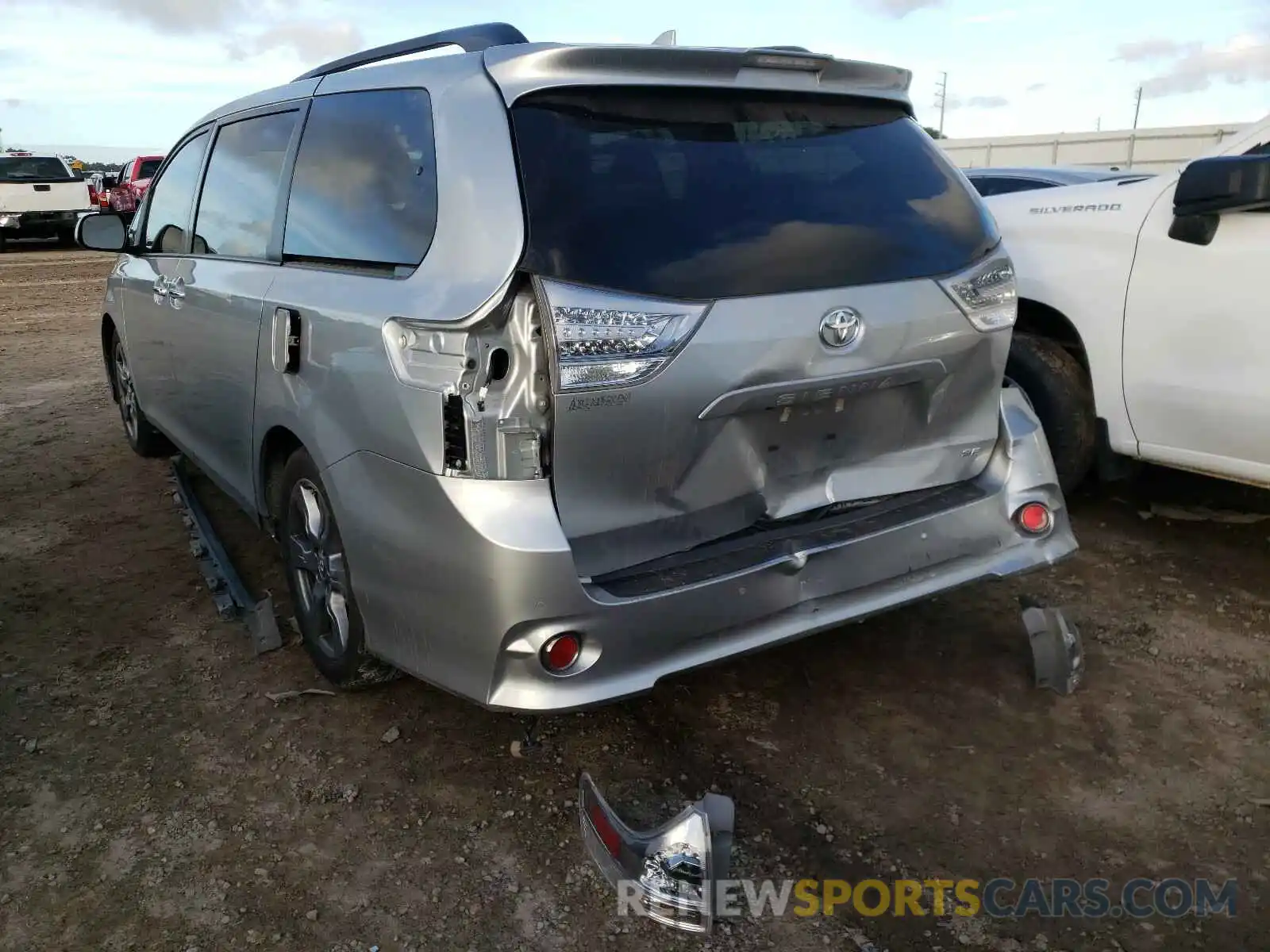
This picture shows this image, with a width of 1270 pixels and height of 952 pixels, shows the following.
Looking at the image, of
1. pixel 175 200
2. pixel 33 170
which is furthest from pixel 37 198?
pixel 175 200

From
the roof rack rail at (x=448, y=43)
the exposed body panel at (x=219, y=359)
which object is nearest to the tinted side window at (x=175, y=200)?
the exposed body panel at (x=219, y=359)

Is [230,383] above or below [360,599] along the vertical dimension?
above

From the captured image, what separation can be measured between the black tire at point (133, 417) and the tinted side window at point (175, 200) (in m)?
0.85

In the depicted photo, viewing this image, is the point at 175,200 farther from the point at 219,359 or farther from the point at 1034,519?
the point at 1034,519

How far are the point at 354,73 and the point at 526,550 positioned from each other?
5.82ft

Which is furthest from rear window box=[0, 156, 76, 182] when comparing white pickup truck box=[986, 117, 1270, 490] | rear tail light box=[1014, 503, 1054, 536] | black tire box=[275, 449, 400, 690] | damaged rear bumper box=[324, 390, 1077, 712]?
rear tail light box=[1014, 503, 1054, 536]

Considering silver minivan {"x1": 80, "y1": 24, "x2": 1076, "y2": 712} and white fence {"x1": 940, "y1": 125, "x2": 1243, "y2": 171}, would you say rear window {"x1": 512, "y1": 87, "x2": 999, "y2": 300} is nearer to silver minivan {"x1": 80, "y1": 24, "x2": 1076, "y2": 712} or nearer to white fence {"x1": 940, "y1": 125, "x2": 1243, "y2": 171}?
silver minivan {"x1": 80, "y1": 24, "x2": 1076, "y2": 712}

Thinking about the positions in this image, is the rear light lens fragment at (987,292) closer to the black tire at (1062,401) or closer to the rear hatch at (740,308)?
the rear hatch at (740,308)

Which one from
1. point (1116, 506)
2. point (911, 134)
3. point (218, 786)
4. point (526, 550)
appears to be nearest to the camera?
point (526, 550)

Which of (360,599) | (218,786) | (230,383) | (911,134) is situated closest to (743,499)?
(360,599)

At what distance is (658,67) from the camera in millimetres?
2600

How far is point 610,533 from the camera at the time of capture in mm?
2543

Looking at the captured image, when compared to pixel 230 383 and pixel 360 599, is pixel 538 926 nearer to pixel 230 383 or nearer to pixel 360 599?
pixel 360 599

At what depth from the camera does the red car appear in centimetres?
2203
